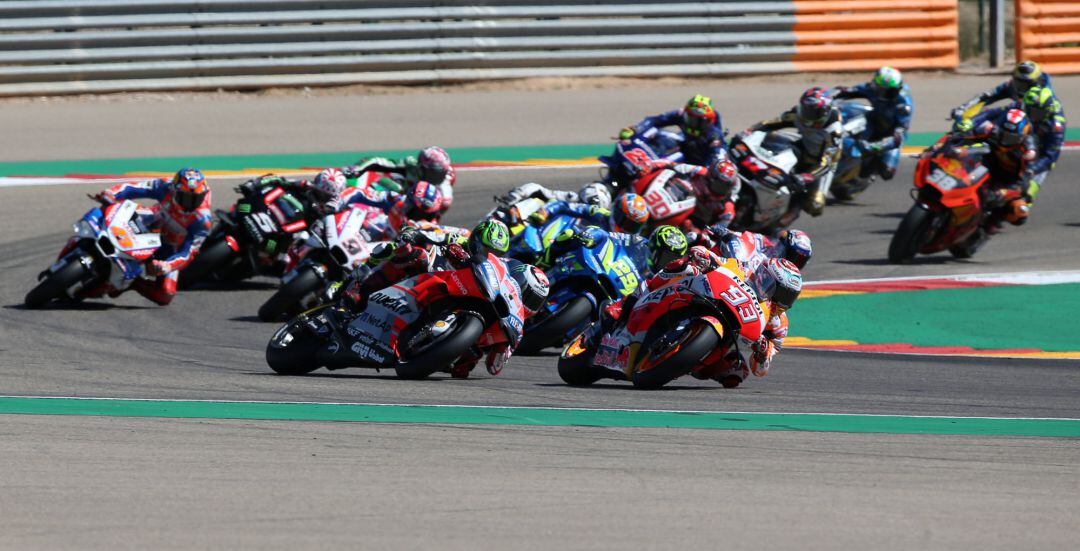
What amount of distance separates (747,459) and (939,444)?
1.08m

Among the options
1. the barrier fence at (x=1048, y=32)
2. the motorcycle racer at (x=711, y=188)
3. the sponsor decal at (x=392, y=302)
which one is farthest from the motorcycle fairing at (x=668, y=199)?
the barrier fence at (x=1048, y=32)

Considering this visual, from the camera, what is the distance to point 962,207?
1644 centimetres

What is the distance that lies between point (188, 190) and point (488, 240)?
196 inches

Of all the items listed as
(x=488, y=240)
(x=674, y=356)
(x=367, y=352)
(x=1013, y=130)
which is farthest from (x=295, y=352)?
(x=1013, y=130)

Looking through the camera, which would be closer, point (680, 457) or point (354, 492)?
point (354, 492)

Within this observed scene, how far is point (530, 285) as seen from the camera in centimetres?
1049

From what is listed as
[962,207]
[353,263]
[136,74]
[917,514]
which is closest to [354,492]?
[917,514]

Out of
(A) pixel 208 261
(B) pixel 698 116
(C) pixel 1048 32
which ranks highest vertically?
(B) pixel 698 116

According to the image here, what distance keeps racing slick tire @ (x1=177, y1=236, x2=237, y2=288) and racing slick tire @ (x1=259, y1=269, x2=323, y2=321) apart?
5.02ft

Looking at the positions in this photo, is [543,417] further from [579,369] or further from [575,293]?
[575,293]

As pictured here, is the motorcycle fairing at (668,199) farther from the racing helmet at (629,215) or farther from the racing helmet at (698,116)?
the racing helmet at (698,116)

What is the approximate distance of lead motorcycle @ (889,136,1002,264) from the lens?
53.8 feet

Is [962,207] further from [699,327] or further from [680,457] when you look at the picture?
[680,457]

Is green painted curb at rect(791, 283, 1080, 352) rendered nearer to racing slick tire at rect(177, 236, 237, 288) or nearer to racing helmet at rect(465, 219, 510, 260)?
racing helmet at rect(465, 219, 510, 260)
